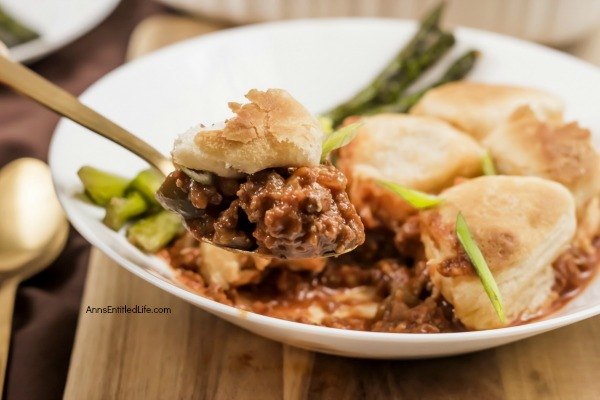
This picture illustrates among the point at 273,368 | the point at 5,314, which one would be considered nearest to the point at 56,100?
the point at 5,314

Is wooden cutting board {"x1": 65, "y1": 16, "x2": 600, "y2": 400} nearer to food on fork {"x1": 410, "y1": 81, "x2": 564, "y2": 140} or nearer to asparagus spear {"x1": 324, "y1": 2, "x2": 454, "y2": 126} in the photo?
food on fork {"x1": 410, "y1": 81, "x2": 564, "y2": 140}

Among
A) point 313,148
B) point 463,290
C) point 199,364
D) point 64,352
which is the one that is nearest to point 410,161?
point 463,290

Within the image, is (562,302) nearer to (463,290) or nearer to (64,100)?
(463,290)

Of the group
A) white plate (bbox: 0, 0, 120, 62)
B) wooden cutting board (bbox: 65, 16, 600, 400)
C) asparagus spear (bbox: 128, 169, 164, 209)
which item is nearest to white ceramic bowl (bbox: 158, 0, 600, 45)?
white plate (bbox: 0, 0, 120, 62)

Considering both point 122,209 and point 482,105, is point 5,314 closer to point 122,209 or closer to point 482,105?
point 122,209

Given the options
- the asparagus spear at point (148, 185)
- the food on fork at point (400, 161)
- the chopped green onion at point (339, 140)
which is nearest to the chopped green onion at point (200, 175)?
the chopped green onion at point (339, 140)

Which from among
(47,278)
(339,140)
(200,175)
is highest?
(339,140)

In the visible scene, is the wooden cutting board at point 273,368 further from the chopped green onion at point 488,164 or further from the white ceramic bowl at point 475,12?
the white ceramic bowl at point 475,12
